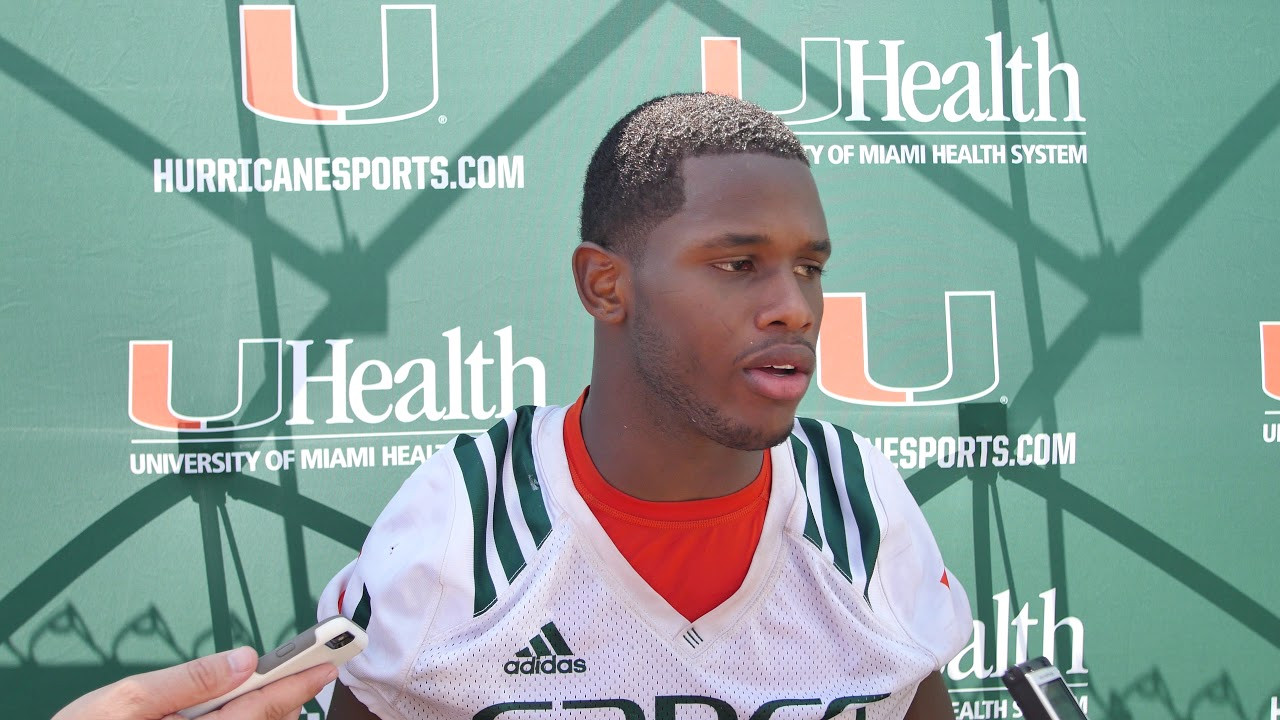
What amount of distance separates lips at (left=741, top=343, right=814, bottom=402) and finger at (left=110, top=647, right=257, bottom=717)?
1.63 ft

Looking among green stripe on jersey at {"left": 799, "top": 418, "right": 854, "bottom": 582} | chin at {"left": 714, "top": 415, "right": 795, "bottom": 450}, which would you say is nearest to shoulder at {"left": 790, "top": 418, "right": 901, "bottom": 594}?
green stripe on jersey at {"left": 799, "top": 418, "right": 854, "bottom": 582}

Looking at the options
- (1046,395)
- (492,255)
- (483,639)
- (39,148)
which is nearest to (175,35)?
(39,148)

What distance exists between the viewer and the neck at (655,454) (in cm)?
101

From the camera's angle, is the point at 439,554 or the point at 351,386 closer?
the point at 439,554

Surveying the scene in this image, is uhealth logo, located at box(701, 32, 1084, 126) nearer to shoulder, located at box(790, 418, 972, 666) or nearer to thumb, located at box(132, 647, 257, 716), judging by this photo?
shoulder, located at box(790, 418, 972, 666)

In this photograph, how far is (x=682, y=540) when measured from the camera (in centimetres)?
102

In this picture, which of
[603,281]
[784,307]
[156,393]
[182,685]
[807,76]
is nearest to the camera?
[182,685]

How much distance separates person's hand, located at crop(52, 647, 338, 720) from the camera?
751mm

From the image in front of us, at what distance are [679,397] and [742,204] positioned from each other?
0.20 metres

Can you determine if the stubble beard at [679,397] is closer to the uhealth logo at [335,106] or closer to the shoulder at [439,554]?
the shoulder at [439,554]

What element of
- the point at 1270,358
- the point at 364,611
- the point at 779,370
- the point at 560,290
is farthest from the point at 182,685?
the point at 1270,358

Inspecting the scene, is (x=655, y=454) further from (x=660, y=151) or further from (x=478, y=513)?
(x=660, y=151)

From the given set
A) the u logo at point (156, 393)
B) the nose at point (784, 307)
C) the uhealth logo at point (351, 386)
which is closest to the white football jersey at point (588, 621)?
the nose at point (784, 307)

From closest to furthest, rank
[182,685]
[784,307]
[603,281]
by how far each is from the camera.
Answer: [182,685], [784,307], [603,281]
